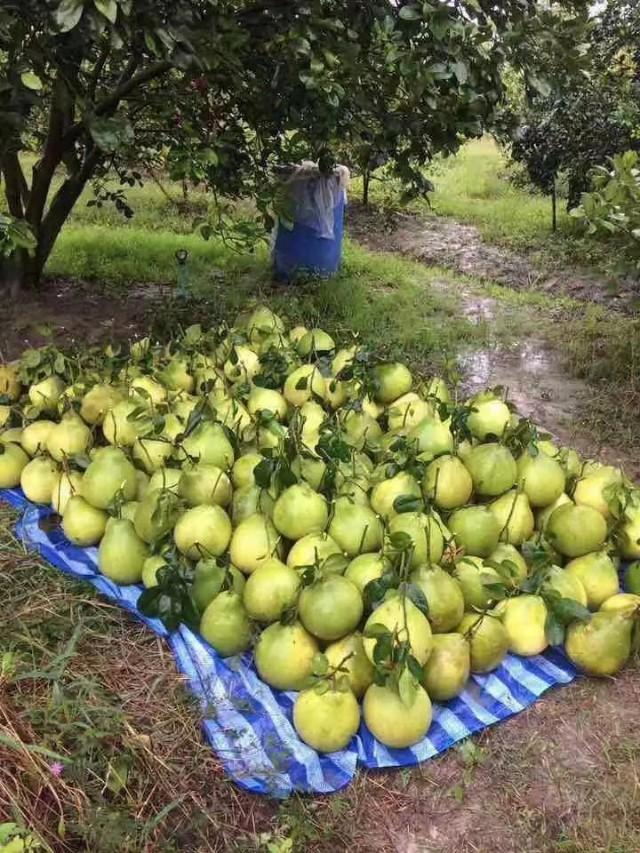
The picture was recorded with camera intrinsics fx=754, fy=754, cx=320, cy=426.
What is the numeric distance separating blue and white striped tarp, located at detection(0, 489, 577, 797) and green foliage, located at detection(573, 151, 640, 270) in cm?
226

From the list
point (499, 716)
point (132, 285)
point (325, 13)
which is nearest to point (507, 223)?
point (132, 285)

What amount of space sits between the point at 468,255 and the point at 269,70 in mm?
4813

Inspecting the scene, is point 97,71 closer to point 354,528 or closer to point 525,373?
point 525,373

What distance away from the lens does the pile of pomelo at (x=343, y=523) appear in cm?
187

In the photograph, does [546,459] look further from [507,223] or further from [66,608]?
[507,223]

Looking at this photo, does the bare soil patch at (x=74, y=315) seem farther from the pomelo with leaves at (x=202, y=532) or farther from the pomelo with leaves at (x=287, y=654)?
the pomelo with leaves at (x=287, y=654)

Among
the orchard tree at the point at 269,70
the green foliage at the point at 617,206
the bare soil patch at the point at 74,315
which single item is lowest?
the bare soil patch at the point at 74,315

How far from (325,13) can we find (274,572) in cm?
239

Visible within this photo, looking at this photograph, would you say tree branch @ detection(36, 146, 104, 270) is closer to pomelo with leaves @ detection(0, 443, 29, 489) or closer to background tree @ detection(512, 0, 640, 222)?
pomelo with leaves @ detection(0, 443, 29, 489)

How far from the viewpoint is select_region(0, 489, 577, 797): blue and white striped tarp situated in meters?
1.79

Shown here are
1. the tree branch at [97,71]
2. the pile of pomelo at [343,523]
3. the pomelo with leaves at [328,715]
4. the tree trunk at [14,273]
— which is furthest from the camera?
the tree trunk at [14,273]

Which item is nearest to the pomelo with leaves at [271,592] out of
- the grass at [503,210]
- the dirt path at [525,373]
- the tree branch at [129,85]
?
the dirt path at [525,373]

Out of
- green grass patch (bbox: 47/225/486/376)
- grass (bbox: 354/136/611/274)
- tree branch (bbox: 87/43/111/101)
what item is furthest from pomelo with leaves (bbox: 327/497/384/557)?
grass (bbox: 354/136/611/274)

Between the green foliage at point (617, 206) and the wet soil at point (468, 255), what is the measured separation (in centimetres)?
224
